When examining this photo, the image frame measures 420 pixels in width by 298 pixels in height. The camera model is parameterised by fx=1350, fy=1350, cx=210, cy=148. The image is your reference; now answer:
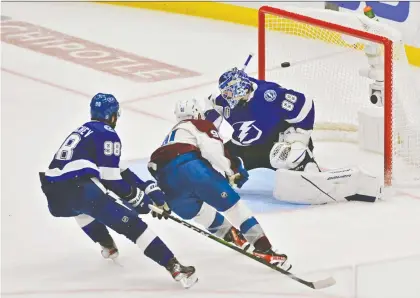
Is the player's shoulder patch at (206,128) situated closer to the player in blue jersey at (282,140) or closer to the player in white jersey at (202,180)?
the player in white jersey at (202,180)

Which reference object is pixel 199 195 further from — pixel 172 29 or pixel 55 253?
pixel 172 29

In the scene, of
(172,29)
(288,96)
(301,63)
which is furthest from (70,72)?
(288,96)

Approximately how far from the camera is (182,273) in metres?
4.88

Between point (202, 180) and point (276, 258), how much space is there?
0.40m

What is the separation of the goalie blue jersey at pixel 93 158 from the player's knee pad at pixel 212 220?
1.22ft

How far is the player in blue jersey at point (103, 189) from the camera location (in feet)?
16.0

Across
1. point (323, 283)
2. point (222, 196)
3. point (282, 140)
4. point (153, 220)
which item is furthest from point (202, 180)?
point (282, 140)

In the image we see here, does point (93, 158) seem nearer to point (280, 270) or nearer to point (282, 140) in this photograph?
point (280, 270)

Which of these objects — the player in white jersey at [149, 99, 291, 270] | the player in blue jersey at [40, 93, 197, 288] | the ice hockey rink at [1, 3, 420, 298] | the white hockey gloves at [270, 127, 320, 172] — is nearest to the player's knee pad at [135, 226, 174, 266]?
the player in blue jersey at [40, 93, 197, 288]

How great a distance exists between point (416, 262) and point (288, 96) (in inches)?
44.0

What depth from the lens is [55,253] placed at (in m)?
5.35

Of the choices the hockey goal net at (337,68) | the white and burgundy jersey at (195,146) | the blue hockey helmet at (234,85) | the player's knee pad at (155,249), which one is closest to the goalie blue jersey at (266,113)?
the blue hockey helmet at (234,85)

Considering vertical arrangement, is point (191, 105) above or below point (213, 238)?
above

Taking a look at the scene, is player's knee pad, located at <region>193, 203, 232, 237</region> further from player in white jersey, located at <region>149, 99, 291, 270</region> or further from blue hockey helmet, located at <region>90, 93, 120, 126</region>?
blue hockey helmet, located at <region>90, 93, 120, 126</region>
